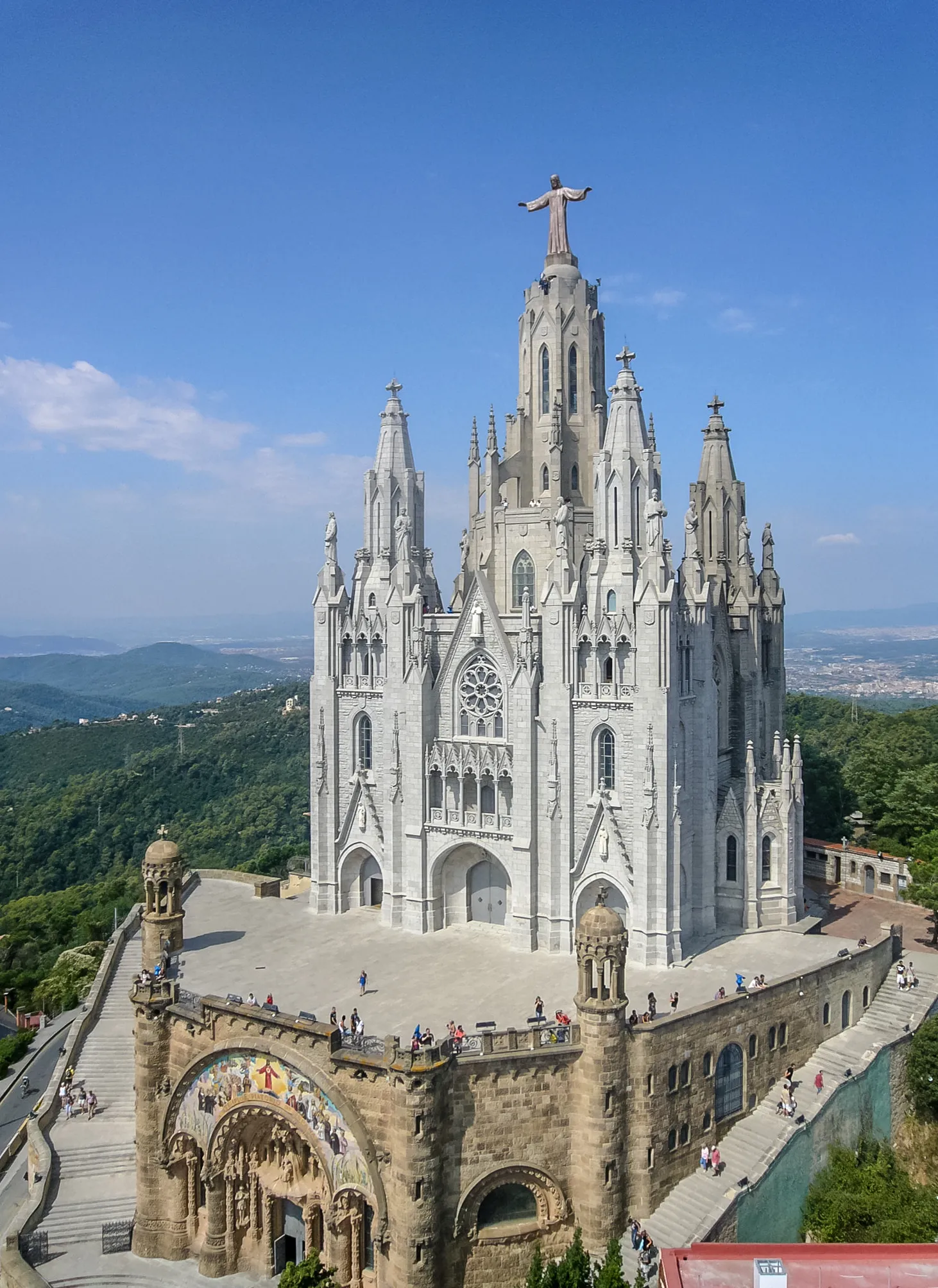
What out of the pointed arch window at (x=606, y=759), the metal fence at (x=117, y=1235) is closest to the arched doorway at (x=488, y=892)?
the pointed arch window at (x=606, y=759)

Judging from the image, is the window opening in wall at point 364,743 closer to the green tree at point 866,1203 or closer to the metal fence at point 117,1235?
the metal fence at point 117,1235

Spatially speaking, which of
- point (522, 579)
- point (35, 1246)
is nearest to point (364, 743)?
point (522, 579)

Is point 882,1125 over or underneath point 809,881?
underneath

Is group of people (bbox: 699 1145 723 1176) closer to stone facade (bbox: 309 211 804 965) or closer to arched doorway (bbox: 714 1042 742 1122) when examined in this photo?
arched doorway (bbox: 714 1042 742 1122)

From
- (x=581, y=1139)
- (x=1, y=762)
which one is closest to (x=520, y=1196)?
(x=581, y=1139)

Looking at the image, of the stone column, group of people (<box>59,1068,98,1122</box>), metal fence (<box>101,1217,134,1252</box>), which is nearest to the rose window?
the stone column

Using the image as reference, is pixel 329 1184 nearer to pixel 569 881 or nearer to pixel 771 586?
pixel 569 881
